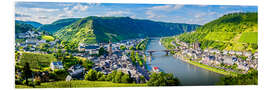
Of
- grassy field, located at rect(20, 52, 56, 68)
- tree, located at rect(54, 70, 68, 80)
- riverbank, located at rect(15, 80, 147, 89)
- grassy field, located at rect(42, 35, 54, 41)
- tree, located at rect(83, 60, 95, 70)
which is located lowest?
riverbank, located at rect(15, 80, 147, 89)

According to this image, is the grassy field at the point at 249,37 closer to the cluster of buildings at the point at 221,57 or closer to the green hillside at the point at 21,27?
the cluster of buildings at the point at 221,57

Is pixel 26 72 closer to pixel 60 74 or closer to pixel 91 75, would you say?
pixel 60 74

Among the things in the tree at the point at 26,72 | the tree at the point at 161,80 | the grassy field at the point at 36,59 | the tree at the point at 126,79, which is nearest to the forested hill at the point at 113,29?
the grassy field at the point at 36,59

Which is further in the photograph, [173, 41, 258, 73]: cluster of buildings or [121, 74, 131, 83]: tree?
[173, 41, 258, 73]: cluster of buildings

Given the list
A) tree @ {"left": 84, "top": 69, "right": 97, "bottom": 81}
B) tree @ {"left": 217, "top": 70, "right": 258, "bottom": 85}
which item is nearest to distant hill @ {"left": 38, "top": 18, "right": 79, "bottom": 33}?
tree @ {"left": 84, "top": 69, "right": 97, "bottom": 81}

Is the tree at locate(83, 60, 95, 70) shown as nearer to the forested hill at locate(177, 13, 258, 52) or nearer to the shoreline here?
the forested hill at locate(177, 13, 258, 52)

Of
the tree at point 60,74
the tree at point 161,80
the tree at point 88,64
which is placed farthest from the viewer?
the tree at point 88,64
